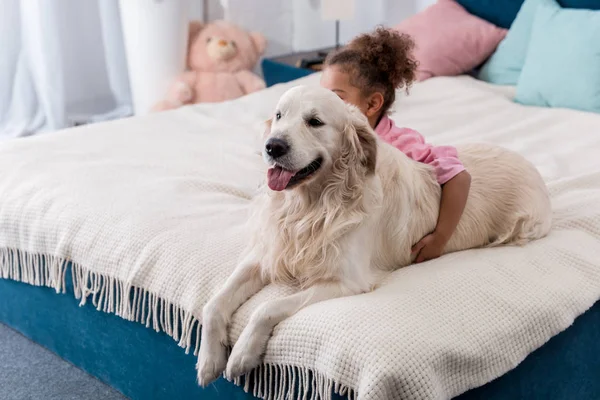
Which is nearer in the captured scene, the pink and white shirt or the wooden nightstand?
the pink and white shirt

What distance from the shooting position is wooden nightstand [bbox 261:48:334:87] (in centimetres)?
369

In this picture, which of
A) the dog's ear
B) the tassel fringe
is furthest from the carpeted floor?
the dog's ear

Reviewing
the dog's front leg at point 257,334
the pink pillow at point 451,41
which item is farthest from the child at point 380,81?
the pink pillow at point 451,41

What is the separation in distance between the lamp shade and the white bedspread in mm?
1130

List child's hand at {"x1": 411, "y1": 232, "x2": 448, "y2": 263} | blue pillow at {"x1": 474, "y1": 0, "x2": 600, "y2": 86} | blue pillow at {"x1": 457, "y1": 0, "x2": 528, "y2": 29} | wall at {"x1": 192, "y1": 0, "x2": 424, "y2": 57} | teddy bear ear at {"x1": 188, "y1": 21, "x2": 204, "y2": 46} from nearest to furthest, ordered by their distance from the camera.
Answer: child's hand at {"x1": 411, "y1": 232, "x2": 448, "y2": 263}, blue pillow at {"x1": 474, "y1": 0, "x2": 600, "y2": 86}, blue pillow at {"x1": 457, "y1": 0, "x2": 528, "y2": 29}, teddy bear ear at {"x1": 188, "y1": 21, "x2": 204, "y2": 46}, wall at {"x1": 192, "y1": 0, "x2": 424, "y2": 57}

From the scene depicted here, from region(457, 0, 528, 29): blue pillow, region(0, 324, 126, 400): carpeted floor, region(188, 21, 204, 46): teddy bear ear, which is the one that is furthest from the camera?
region(188, 21, 204, 46): teddy bear ear

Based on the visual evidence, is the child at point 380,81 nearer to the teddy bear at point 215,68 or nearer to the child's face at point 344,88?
the child's face at point 344,88

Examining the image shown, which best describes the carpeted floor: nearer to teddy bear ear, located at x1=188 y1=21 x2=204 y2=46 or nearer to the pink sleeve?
the pink sleeve

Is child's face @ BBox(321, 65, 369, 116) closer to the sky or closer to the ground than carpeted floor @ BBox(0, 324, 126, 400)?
closer to the sky

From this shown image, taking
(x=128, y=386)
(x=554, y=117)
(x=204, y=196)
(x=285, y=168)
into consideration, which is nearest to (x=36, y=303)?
(x=128, y=386)

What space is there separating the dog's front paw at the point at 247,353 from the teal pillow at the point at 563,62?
200cm

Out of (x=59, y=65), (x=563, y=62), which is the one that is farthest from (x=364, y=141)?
(x=59, y=65)

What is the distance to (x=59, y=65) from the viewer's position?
156 inches

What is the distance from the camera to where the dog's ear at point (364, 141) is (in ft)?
4.96
